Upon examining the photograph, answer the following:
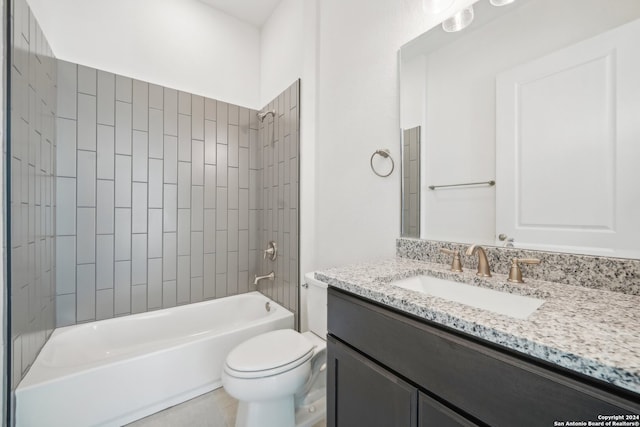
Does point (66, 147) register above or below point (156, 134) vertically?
below

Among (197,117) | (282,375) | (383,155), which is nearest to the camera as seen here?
(282,375)

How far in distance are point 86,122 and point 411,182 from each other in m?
2.20

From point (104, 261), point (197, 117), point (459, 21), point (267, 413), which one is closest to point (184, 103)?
point (197, 117)

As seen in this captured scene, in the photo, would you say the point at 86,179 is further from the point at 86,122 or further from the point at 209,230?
the point at 209,230

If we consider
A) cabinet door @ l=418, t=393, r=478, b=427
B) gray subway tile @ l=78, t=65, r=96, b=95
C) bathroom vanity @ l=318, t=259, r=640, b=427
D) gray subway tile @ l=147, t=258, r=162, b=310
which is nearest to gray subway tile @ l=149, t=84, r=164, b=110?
gray subway tile @ l=78, t=65, r=96, b=95

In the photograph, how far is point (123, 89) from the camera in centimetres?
195

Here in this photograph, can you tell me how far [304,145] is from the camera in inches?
75.2

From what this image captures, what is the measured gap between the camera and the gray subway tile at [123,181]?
193 cm

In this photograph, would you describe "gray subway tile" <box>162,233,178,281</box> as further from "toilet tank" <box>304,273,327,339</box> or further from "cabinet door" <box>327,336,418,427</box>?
"cabinet door" <box>327,336,418,427</box>

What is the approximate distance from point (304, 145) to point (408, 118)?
84cm

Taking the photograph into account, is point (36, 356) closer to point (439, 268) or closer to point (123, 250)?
point (123, 250)

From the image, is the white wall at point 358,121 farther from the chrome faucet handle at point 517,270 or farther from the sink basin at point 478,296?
the chrome faucet handle at point 517,270

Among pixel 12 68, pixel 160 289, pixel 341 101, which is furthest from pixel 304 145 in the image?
pixel 160 289

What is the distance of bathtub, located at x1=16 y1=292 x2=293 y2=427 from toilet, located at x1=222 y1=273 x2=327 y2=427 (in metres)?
0.45
